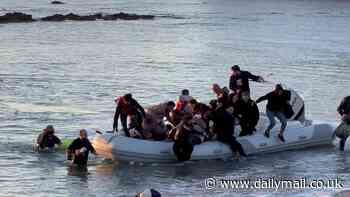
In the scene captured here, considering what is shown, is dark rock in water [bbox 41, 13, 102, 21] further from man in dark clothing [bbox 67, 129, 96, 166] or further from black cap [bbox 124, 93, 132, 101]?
man in dark clothing [bbox 67, 129, 96, 166]

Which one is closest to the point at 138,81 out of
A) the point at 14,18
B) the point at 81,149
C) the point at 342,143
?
the point at 342,143

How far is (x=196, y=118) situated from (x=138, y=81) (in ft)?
56.8

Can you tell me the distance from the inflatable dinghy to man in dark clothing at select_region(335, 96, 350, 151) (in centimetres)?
75

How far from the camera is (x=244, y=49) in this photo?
58156 millimetres

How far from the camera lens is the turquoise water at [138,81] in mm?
18670

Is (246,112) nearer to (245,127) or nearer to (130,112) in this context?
(245,127)

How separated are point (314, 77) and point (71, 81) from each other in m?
12.0

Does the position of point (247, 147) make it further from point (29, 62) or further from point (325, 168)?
point (29, 62)

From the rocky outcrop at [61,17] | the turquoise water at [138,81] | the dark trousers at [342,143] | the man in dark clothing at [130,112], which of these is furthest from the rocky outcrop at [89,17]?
the man in dark clothing at [130,112]

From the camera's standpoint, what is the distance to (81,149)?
19.2 meters

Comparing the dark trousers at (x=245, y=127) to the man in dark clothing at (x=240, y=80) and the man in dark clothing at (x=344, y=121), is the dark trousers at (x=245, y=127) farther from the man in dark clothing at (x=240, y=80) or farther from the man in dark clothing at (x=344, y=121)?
the man in dark clothing at (x=344, y=121)

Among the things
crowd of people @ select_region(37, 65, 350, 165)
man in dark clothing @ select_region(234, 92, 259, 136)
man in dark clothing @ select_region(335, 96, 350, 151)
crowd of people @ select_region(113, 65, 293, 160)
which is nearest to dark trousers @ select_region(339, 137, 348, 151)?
man in dark clothing @ select_region(335, 96, 350, 151)

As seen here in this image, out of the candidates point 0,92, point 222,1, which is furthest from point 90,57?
point 222,1

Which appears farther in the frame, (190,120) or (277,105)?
(277,105)
